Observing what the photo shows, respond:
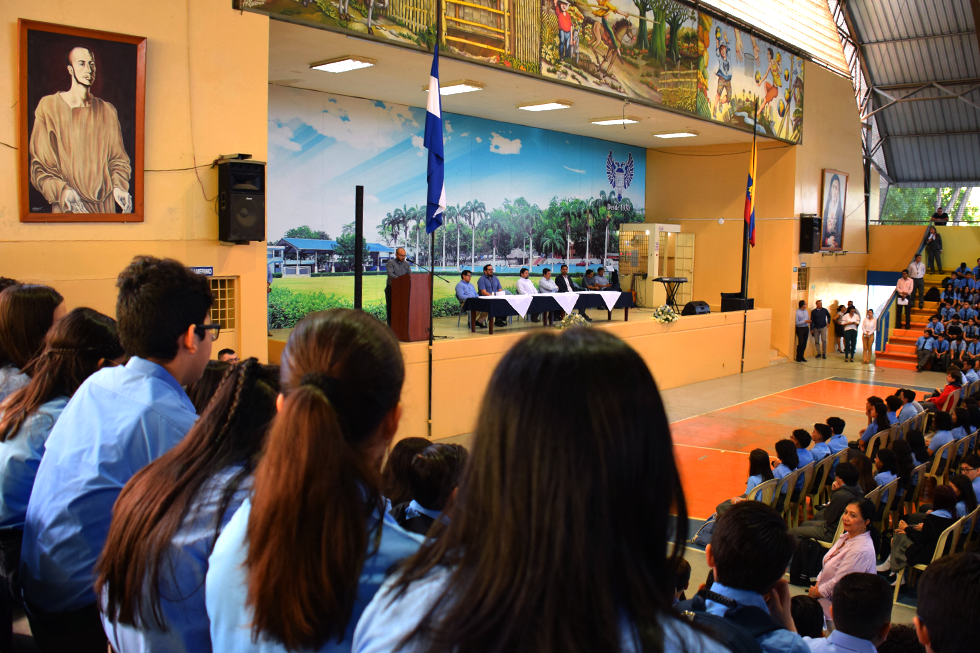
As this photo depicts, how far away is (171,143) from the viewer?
7.06m

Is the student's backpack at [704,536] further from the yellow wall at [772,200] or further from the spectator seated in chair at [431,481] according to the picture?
the yellow wall at [772,200]

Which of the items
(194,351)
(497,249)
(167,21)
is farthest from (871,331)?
(194,351)

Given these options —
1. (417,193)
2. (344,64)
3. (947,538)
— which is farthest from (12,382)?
(417,193)

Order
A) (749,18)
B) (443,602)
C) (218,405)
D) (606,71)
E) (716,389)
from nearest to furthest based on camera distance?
(443,602) → (218,405) → (606,71) → (716,389) → (749,18)

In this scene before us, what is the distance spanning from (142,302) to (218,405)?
713 millimetres

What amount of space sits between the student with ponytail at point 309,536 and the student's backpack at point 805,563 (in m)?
4.60

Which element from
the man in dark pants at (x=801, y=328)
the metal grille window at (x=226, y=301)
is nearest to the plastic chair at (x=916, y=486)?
the metal grille window at (x=226, y=301)

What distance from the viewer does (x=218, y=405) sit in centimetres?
166

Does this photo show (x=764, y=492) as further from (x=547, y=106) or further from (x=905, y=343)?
(x=905, y=343)

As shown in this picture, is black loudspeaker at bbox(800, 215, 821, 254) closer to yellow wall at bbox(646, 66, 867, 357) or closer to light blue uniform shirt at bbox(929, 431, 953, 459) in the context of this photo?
yellow wall at bbox(646, 66, 867, 357)

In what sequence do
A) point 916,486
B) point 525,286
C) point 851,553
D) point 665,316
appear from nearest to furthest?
point 851,553
point 916,486
point 665,316
point 525,286

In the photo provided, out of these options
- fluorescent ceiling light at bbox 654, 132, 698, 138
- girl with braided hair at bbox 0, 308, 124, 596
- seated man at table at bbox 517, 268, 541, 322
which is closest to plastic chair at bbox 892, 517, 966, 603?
girl with braided hair at bbox 0, 308, 124, 596

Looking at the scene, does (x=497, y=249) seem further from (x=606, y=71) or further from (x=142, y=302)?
(x=142, y=302)

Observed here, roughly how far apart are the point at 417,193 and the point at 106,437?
12162 millimetres
